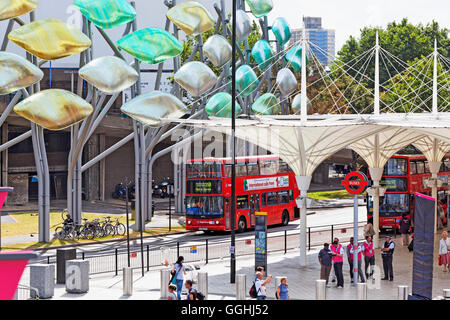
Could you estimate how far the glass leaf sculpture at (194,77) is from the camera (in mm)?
41469

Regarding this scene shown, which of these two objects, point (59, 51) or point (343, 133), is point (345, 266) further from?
point (59, 51)

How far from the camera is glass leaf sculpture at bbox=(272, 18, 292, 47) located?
193ft

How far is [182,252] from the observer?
3328cm

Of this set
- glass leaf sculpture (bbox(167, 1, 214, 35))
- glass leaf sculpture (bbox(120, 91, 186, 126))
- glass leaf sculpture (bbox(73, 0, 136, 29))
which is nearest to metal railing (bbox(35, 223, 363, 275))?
glass leaf sculpture (bbox(120, 91, 186, 126))

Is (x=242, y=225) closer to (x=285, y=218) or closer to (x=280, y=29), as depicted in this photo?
(x=285, y=218)

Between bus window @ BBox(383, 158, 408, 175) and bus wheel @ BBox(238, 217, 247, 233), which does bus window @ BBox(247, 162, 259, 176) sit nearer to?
bus wheel @ BBox(238, 217, 247, 233)

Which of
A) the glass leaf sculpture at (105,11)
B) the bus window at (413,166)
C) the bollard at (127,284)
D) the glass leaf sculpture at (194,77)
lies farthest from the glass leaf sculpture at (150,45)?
the bollard at (127,284)

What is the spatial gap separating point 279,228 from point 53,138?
2502cm

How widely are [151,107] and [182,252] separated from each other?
344 inches

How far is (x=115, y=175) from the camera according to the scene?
65938mm

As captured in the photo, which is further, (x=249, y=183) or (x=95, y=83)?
(x=249, y=183)

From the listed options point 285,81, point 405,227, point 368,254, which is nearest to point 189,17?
point 285,81

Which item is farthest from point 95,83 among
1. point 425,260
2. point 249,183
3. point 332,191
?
point 332,191

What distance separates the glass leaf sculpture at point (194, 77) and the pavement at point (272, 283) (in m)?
12.4
